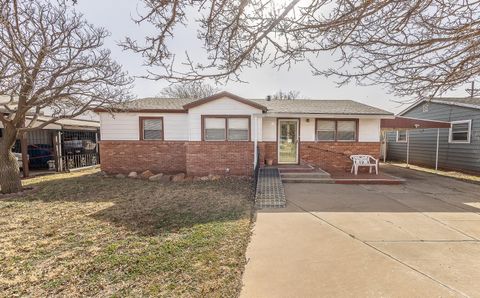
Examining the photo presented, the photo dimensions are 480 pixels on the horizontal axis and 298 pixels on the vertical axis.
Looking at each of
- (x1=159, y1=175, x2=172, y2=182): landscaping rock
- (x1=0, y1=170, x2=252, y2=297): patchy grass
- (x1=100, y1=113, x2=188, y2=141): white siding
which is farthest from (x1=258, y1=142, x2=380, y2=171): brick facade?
(x1=0, y1=170, x2=252, y2=297): patchy grass

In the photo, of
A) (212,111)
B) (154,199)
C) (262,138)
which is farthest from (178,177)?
(262,138)

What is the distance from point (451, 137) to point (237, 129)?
12.3 meters

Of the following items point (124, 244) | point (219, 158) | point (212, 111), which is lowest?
point (124, 244)

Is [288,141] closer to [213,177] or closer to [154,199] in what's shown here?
[213,177]

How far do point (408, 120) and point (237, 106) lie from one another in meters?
8.53

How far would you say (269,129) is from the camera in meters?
11.5

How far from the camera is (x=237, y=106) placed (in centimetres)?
1047

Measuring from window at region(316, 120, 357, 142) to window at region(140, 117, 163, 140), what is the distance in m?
7.45

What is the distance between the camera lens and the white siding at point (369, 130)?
37.3 ft

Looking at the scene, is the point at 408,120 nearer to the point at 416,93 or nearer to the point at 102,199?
the point at 416,93

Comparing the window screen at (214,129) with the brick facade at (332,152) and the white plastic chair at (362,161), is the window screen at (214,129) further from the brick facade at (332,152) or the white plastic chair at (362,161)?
the white plastic chair at (362,161)

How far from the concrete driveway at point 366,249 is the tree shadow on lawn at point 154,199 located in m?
1.31

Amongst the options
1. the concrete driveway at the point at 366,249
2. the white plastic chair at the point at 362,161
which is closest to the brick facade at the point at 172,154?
the white plastic chair at the point at 362,161

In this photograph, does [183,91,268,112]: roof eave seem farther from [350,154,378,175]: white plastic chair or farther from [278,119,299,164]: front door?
[350,154,378,175]: white plastic chair
